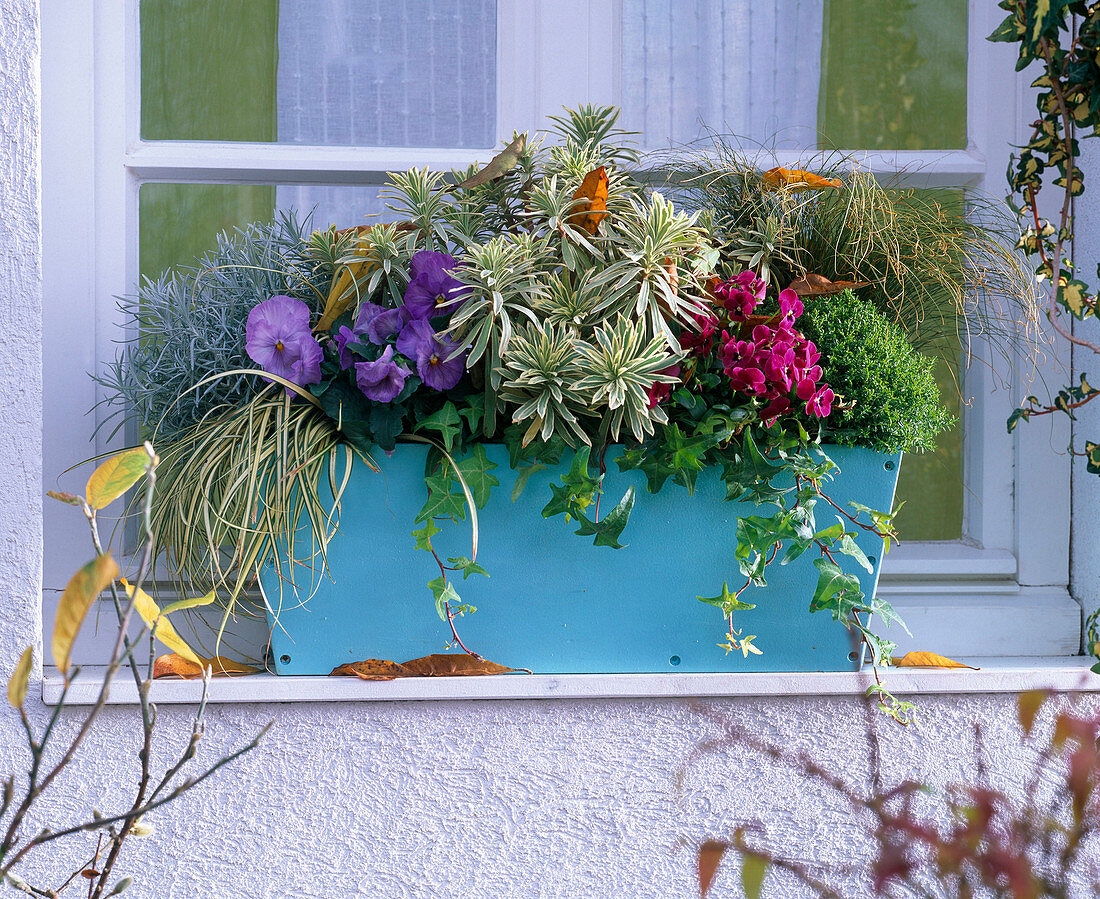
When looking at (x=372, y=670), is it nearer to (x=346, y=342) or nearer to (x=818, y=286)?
(x=346, y=342)

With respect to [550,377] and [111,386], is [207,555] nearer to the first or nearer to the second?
[111,386]

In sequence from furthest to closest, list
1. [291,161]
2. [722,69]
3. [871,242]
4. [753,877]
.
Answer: [722,69], [291,161], [871,242], [753,877]

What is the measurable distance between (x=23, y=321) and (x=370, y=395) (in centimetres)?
50

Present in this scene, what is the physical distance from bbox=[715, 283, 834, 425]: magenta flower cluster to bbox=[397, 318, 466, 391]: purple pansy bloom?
1.16 feet

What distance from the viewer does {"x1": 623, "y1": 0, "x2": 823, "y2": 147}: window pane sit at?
138 centimetres

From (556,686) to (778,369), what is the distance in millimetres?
497

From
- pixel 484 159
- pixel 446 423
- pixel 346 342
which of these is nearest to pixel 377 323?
pixel 346 342

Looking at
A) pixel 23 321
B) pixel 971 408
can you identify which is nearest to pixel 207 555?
pixel 23 321

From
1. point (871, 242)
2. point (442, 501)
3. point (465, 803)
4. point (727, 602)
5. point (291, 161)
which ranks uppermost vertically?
point (291, 161)

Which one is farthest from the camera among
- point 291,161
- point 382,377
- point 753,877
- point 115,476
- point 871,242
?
point 291,161

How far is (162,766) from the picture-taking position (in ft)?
3.32

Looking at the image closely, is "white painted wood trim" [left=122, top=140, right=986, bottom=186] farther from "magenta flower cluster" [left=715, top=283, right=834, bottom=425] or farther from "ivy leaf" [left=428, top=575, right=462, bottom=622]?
"ivy leaf" [left=428, top=575, right=462, bottom=622]

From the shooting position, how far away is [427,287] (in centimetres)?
102

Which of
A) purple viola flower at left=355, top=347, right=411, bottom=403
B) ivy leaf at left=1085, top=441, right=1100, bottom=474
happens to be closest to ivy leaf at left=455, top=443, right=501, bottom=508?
purple viola flower at left=355, top=347, right=411, bottom=403
